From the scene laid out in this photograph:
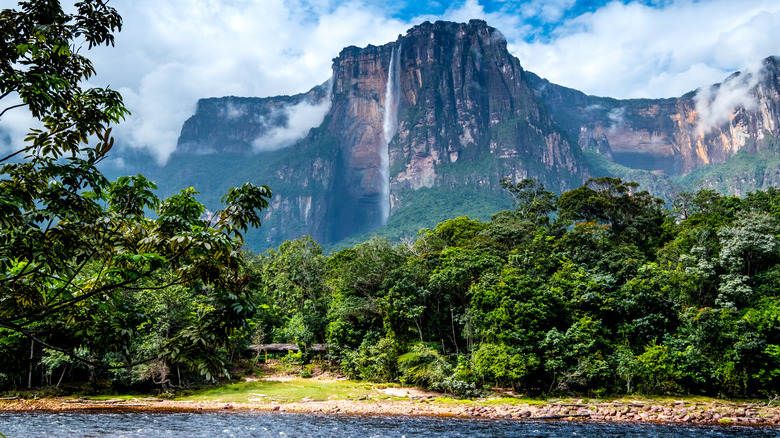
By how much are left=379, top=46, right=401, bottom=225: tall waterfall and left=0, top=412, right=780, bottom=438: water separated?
167897 mm

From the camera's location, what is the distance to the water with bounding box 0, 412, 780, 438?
2036cm

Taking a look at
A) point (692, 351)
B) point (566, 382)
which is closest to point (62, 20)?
point (566, 382)

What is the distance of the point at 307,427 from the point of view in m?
22.3

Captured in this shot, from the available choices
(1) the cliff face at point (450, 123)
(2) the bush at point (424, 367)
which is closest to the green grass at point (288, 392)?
(2) the bush at point (424, 367)

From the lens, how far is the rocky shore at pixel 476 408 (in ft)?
80.9

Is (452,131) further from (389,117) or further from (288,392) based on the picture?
(288,392)

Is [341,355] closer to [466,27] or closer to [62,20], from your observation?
[62,20]

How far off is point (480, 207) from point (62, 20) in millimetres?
143965

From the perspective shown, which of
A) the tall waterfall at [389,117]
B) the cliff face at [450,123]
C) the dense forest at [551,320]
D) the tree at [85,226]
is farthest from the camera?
the tall waterfall at [389,117]

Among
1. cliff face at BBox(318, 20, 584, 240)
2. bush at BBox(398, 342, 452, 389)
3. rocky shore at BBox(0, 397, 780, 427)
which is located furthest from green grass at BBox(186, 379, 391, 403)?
cliff face at BBox(318, 20, 584, 240)

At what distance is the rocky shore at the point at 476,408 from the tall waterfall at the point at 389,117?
16360 centimetres

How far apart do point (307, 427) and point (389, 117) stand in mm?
184378

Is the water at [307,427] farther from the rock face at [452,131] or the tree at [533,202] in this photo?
the rock face at [452,131]

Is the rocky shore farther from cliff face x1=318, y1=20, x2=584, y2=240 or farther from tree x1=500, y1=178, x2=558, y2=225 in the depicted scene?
cliff face x1=318, y1=20, x2=584, y2=240
